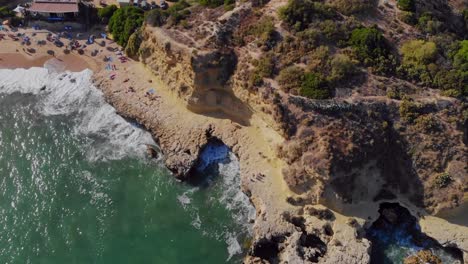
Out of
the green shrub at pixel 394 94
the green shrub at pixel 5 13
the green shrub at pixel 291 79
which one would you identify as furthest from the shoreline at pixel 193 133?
the green shrub at pixel 394 94

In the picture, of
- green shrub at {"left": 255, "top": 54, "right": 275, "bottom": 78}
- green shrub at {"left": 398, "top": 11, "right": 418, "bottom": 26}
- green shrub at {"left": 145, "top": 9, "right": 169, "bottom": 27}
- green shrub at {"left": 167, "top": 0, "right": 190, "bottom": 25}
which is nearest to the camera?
green shrub at {"left": 255, "top": 54, "right": 275, "bottom": 78}

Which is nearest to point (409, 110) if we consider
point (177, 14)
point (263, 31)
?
point (263, 31)

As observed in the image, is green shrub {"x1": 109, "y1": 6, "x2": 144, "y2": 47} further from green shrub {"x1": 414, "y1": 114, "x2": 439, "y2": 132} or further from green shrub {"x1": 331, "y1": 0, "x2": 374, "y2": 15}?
green shrub {"x1": 414, "y1": 114, "x2": 439, "y2": 132}

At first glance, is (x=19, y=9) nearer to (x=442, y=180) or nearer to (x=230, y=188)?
(x=230, y=188)

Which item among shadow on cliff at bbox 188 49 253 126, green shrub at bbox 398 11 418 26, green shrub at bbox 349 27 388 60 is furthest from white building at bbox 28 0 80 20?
green shrub at bbox 398 11 418 26

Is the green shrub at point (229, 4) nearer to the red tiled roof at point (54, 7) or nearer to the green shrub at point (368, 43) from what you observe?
the green shrub at point (368, 43)

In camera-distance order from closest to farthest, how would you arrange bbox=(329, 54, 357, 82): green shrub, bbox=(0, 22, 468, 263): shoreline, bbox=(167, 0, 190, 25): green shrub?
1. bbox=(0, 22, 468, 263): shoreline
2. bbox=(329, 54, 357, 82): green shrub
3. bbox=(167, 0, 190, 25): green shrub
